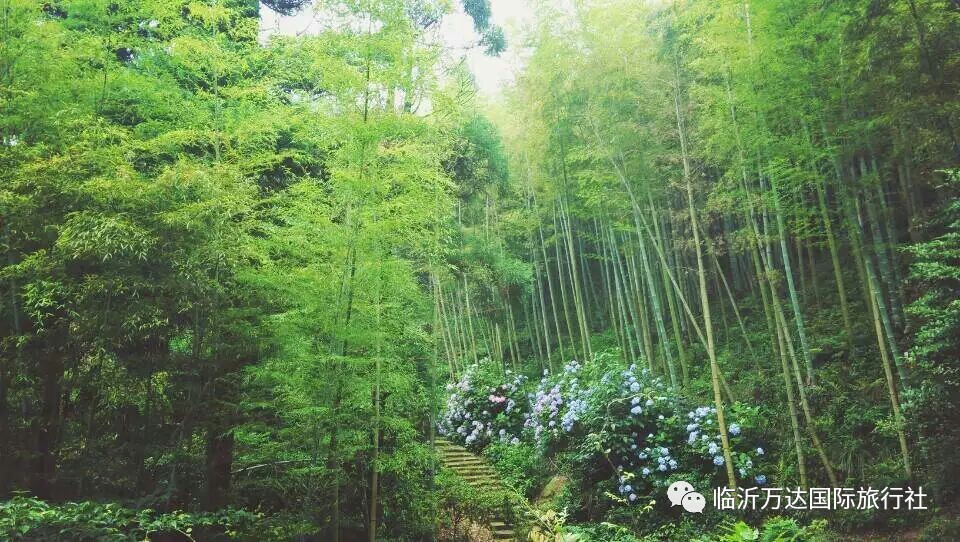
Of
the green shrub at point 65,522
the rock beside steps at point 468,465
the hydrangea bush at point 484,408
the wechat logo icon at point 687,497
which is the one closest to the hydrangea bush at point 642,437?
the wechat logo icon at point 687,497

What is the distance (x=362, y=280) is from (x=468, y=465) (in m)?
4.96

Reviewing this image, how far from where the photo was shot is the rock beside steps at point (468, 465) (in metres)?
7.22

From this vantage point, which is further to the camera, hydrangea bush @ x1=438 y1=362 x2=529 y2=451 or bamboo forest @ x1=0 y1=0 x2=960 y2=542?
hydrangea bush @ x1=438 y1=362 x2=529 y2=451

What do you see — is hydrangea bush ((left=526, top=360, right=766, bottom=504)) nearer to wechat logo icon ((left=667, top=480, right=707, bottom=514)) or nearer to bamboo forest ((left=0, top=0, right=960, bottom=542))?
bamboo forest ((left=0, top=0, right=960, bottom=542))

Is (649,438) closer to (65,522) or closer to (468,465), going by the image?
(468,465)

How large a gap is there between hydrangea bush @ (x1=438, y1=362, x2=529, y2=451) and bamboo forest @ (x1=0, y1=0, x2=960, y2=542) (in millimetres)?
2439

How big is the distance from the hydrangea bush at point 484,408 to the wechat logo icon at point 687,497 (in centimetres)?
331

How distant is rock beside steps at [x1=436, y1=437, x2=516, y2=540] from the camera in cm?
722

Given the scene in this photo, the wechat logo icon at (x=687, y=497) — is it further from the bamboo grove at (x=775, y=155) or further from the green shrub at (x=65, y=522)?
the green shrub at (x=65, y=522)

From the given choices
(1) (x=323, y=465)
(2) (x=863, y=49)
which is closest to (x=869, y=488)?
(2) (x=863, y=49)

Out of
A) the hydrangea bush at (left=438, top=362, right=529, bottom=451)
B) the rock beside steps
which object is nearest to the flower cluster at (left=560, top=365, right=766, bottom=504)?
the rock beside steps

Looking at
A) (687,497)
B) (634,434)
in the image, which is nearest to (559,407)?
(634,434)

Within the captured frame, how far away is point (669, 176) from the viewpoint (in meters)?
7.04

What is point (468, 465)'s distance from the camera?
799cm
